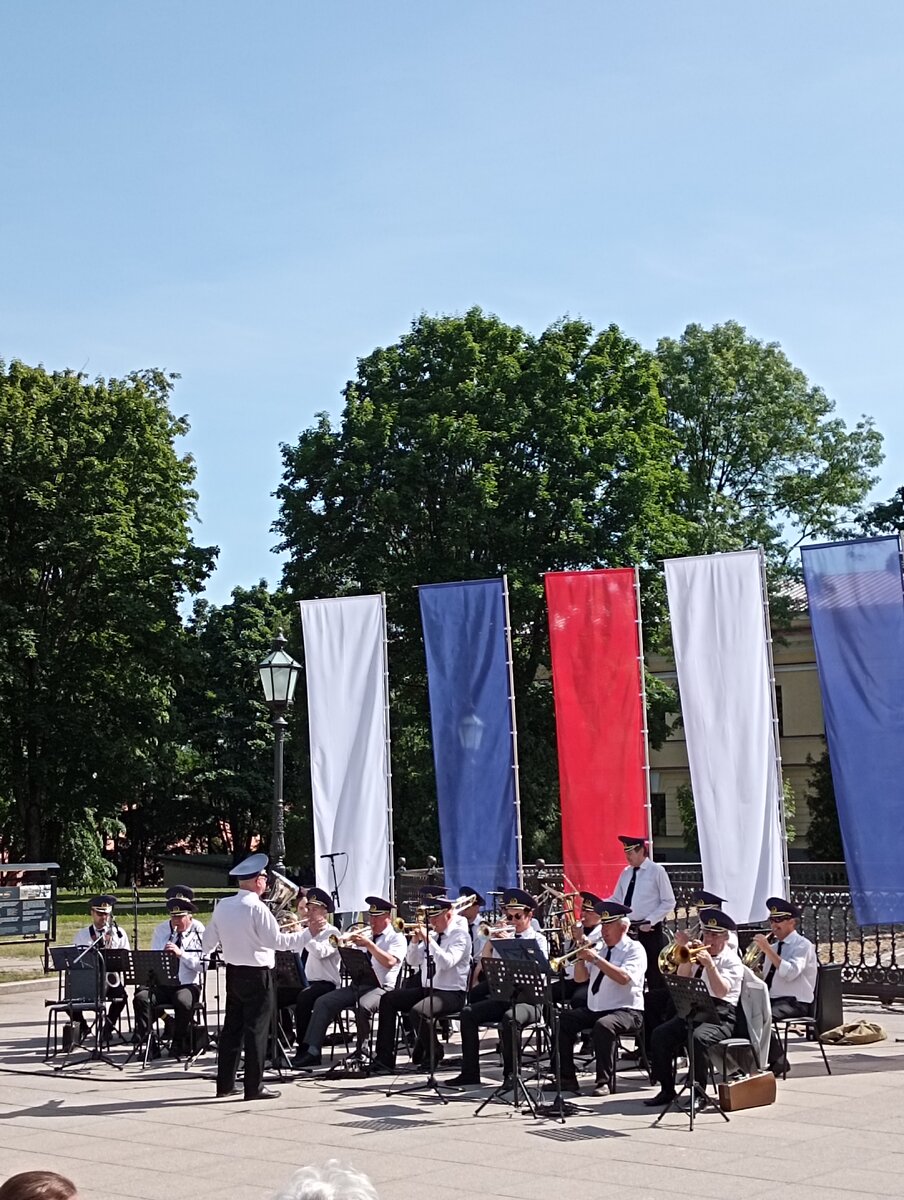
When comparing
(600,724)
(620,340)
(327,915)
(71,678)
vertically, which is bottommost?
(327,915)

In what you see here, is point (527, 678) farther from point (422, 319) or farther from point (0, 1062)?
point (0, 1062)

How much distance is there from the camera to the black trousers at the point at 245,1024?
45.9ft

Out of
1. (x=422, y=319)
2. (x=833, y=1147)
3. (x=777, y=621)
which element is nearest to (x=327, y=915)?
(x=833, y=1147)

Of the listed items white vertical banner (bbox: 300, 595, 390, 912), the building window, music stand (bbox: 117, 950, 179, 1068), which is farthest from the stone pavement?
the building window

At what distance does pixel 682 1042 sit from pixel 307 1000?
16.1ft

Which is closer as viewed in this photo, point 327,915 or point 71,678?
point 327,915

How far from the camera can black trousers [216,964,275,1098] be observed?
45.9 feet

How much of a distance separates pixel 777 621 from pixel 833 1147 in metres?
44.5

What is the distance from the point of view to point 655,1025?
15.3m

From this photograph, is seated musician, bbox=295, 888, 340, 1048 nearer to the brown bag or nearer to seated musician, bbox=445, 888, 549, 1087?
seated musician, bbox=445, 888, 549, 1087

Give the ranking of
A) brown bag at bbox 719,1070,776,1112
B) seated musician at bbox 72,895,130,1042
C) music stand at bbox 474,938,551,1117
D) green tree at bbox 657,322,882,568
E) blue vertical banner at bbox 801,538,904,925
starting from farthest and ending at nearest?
green tree at bbox 657,322,882,568 → seated musician at bbox 72,895,130,1042 → blue vertical banner at bbox 801,538,904,925 → music stand at bbox 474,938,551,1117 → brown bag at bbox 719,1070,776,1112

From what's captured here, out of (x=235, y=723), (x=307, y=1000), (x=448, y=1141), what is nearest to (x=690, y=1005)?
(x=448, y=1141)

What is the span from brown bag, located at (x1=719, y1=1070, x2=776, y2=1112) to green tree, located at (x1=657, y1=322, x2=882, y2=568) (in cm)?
4112

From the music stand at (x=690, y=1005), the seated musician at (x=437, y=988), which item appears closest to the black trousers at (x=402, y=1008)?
the seated musician at (x=437, y=988)
